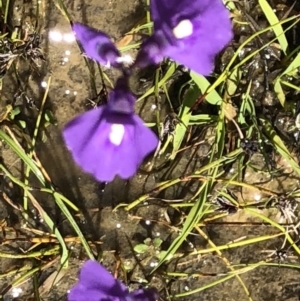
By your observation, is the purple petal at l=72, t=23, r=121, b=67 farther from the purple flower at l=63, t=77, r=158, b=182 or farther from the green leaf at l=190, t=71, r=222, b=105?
the green leaf at l=190, t=71, r=222, b=105

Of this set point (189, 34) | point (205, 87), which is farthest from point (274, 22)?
point (189, 34)

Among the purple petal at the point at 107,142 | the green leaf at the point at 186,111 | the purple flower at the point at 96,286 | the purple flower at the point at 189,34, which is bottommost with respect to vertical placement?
the purple flower at the point at 96,286

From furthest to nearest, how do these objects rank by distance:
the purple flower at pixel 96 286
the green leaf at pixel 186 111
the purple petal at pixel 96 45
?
the green leaf at pixel 186 111, the purple flower at pixel 96 286, the purple petal at pixel 96 45

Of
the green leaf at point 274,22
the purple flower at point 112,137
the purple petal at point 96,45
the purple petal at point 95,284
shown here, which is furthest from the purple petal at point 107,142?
the green leaf at point 274,22

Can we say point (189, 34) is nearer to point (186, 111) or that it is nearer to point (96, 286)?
point (186, 111)

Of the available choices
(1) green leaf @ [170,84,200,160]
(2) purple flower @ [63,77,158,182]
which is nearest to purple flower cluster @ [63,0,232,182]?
(2) purple flower @ [63,77,158,182]

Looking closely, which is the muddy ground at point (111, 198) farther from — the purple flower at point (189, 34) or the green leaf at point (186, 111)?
the purple flower at point (189, 34)

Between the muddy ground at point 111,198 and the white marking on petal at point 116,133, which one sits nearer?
the white marking on petal at point 116,133

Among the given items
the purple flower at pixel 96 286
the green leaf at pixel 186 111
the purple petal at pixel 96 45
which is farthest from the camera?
the green leaf at pixel 186 111
